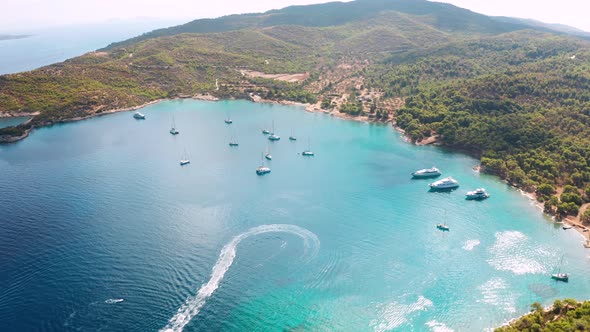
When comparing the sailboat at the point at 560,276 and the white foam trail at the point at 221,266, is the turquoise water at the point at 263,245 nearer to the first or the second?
the white foam trail at the point at 221,266

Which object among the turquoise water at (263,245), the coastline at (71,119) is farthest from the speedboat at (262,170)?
the coastline at (71,119)

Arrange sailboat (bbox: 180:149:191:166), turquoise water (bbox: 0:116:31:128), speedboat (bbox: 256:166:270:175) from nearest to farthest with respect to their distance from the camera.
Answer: speedboat (bbox: 256:166:270:175), sailboat (bbox: 180:149:191:166), turquoise water (bbox: 0:116:31:128)

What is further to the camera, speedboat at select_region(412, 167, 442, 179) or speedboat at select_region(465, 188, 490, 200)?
speedboat at select_region(412, 167, 442, 179)

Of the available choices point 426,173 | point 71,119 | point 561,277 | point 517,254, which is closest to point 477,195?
point 426,173

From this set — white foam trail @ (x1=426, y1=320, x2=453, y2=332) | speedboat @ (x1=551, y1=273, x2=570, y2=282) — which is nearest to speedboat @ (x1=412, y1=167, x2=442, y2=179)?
speedboat @ (x1=551, y1=273, x2=570, y2=282)

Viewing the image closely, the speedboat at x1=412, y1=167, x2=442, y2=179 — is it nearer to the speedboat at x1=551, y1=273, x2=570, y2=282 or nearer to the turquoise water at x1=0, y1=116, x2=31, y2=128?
the speedboat at x1=551, y1=273, x2=570, y2=282

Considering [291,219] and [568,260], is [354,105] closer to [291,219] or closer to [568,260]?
[291,219]

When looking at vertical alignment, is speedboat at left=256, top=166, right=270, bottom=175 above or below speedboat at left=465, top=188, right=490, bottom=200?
above
